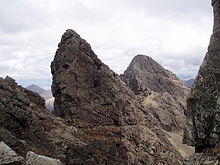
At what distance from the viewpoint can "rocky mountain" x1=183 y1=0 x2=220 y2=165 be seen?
68.9ft

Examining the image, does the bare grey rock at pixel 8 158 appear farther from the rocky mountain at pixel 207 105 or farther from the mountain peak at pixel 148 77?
the mountain peak at pixel 148 77

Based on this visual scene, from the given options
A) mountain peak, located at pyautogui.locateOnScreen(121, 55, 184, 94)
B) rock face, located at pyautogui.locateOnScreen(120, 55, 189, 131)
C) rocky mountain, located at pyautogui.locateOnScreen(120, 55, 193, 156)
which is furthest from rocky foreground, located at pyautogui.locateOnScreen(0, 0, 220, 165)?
mountain peak, located at pyautogui.locateOnScreen(121, 55, 184, 94)

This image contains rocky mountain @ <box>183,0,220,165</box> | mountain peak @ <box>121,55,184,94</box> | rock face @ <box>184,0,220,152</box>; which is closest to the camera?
rocky mountain @ <box>183,0,220,165</box>

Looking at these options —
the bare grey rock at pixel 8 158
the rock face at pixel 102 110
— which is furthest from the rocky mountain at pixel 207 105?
the rock face at pixel 102 110

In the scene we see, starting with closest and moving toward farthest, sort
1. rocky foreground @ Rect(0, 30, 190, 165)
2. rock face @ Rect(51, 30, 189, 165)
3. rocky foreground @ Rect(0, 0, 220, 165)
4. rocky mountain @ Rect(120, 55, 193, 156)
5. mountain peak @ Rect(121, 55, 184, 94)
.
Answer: rocky foreground @ Rect(0, 0, 220, 165) → rocky foreground @ Rect(0, 30, 190, 165) → rock face @ Rect(51, 30, 189, 165) → rocky mountain @ Rect(120, 55, 193, 156) → mountain peak @ Rect(121, 55, 184, 94)

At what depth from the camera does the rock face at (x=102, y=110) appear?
54781mm

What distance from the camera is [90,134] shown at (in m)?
57.0

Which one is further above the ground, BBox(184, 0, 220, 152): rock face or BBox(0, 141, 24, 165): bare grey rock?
BBox(184, 0, 220, 152): rock face

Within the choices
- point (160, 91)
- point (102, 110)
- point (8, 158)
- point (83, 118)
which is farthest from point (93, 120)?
point (160, 91)

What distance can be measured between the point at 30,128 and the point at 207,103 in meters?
27.6

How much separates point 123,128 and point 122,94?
9910 millimetres

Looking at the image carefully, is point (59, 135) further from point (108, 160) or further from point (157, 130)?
point (157, 130)

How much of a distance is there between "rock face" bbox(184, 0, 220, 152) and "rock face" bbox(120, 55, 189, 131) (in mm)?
76224

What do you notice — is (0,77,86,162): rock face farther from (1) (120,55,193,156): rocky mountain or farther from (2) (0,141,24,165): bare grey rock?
(1) (120,55,193,156): rocky mountain
